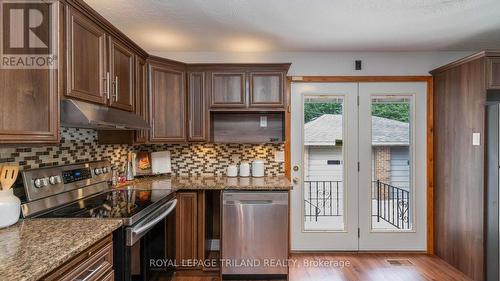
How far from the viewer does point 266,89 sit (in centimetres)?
302

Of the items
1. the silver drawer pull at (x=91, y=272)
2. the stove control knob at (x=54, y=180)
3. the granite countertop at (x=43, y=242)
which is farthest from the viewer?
the stove control knob at (x=54, y=180)

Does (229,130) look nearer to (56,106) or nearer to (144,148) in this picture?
(144,148)

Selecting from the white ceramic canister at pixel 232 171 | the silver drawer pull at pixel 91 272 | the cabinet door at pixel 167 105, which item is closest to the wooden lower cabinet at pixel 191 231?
the white ceramic canister at pixel 232 171

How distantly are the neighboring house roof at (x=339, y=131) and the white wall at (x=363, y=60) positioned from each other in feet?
1.85

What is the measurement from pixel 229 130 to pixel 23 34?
6.98ft

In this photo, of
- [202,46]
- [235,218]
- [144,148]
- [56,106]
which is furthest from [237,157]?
[56,106]

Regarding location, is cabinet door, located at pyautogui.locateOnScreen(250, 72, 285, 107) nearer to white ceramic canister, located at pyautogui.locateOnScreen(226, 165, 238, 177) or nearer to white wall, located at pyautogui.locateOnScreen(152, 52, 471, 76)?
white wall, located at pyautogui.locateOnScreen(152, 52, 471, 76)

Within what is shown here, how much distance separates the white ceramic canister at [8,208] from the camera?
4.73ft

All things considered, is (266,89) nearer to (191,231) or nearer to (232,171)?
(232,171)

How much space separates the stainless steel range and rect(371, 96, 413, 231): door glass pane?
2.44m

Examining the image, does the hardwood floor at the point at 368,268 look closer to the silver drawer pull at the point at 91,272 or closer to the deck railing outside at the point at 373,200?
the deck railing outside at the point at 373,200

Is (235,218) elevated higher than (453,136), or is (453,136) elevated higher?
(453,136)

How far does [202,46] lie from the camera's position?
10.4 feet

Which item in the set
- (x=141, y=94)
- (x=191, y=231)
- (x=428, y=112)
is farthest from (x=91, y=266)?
(x=428, y=112)
